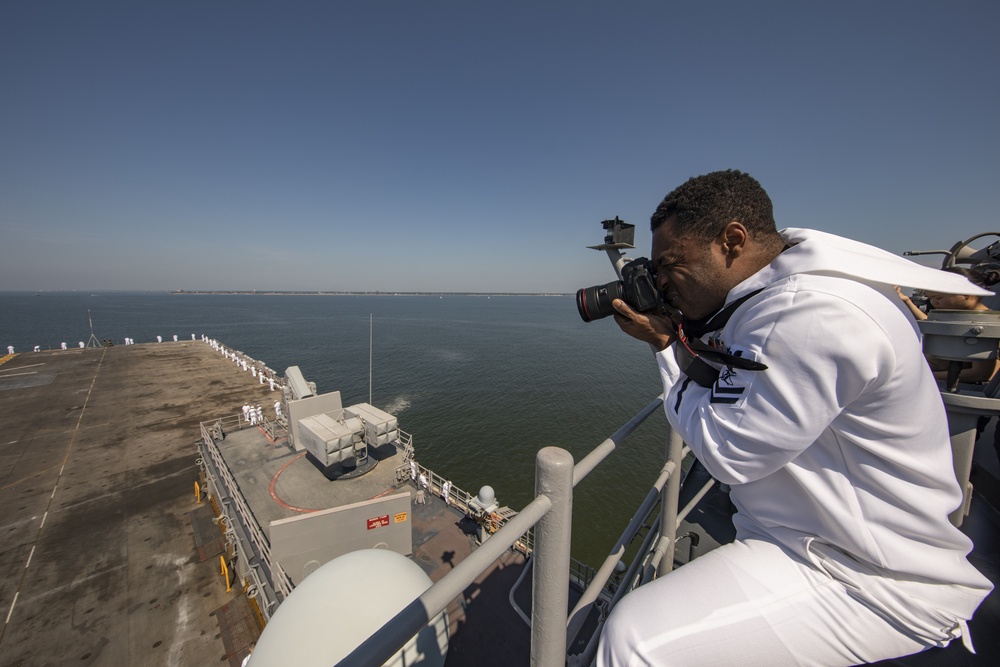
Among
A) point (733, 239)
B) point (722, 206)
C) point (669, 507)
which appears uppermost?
point (722, 206)

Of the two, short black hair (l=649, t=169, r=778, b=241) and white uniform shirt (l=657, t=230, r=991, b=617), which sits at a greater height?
short black hair (l=649, t=169, r=778, b=241)

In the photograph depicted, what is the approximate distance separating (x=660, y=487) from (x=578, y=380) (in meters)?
38.8

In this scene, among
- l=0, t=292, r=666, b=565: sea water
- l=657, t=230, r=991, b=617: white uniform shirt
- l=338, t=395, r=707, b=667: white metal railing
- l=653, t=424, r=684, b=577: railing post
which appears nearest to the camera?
l=338, t=395, r=707, b=667: white metal railing

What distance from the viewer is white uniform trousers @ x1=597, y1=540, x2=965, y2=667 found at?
1523mm

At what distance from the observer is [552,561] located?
153 centimetres

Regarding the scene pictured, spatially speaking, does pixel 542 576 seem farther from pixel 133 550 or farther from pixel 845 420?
pixel 133 550

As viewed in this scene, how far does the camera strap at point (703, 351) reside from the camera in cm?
160

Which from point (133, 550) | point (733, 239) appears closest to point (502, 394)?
point (133, 550)

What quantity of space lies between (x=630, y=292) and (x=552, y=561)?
4.76 ft

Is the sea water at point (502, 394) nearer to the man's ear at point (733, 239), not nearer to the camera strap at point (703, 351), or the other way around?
the camera strap at point (703, 351)

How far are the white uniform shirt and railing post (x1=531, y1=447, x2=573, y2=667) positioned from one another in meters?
0.60

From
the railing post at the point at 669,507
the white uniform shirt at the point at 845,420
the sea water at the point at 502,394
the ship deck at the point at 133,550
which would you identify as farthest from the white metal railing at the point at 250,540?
the white uniform shirt at the point at 845,420

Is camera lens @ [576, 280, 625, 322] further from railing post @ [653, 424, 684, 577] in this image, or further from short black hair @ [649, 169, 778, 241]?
railing post @ [653, 424, 684, 577]

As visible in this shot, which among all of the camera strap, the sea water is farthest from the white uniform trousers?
the sea water
